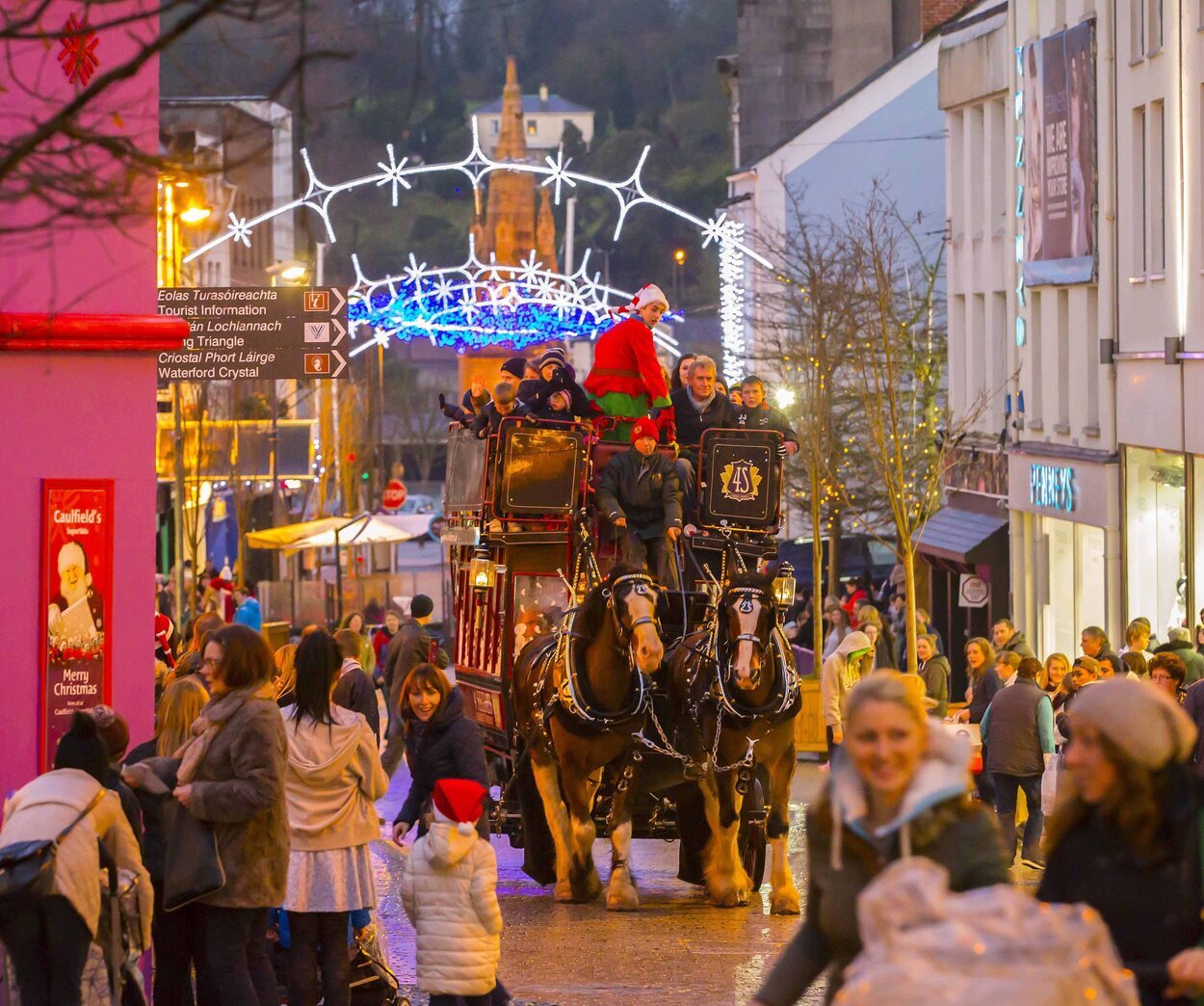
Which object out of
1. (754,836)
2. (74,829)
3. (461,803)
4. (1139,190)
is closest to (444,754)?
(461,803)

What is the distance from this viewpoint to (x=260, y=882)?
949 cm

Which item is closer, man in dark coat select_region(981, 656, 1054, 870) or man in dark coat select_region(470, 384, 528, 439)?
man in dark coat select_region(981, 656, 1054, 870)

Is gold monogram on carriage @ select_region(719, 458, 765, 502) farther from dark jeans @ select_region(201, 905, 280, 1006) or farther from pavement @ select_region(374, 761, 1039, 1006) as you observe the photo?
dark jeans @ select_region(201, 905, 280, 1006)

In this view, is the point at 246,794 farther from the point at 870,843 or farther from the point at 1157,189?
the point at 1157,189

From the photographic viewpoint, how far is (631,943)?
46.4 ft

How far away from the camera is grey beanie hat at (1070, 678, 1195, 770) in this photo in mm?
6062

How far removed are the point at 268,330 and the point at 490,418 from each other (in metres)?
3.00

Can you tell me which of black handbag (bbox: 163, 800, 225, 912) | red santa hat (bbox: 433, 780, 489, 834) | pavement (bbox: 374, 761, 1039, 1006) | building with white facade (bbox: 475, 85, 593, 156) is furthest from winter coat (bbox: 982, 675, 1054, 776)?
building with white facade (bbox: 475, 85, 593, 156)

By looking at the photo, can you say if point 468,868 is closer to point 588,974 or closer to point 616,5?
point 588,974

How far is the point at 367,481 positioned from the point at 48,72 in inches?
2780

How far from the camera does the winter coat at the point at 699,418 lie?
60.5 ft

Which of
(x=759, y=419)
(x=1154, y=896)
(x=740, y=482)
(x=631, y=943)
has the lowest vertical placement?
(x=631, y=943)

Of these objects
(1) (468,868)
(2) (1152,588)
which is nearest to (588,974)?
(1) (468,868)

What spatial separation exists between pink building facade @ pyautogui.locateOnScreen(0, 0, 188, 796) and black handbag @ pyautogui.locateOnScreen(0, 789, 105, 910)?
8.55 feet
